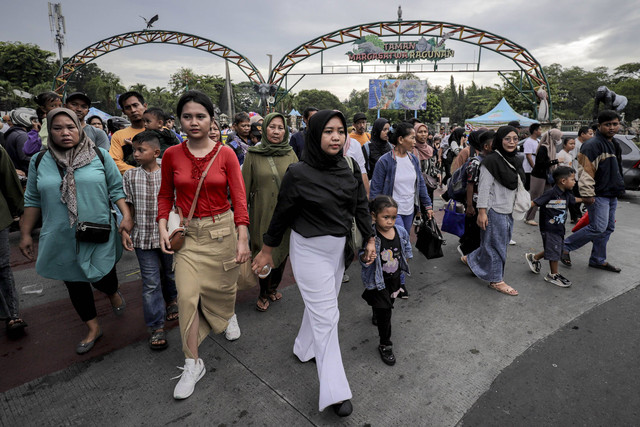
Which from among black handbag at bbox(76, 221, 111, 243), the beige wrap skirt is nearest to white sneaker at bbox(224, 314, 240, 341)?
the beige wrap skirt

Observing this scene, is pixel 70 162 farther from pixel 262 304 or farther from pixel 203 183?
pixel 262 304

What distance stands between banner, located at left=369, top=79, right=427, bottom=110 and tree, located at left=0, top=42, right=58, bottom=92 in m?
42.6

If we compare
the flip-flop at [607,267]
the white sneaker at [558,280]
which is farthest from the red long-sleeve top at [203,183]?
the flip-flop at [607,267]

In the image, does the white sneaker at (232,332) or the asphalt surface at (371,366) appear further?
the white sneaker at (232,332)

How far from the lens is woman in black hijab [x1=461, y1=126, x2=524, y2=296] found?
3.73 m

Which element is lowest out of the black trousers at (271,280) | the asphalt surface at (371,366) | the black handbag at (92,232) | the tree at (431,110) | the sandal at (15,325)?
the asphalt surface at (371,366)

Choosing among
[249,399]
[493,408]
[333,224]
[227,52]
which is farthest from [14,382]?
[227,52]

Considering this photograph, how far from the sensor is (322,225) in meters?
2.14

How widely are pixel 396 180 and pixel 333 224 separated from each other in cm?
186

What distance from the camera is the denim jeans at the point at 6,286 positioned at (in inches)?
120

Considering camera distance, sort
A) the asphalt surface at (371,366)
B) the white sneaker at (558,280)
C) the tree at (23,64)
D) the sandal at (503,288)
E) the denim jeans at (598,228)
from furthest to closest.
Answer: the tree at (23,64) → the denim jeans at (598,228) → the white sneaker at (558,280) → the sandal at (503,288) → the asphalt surface at (371,366)

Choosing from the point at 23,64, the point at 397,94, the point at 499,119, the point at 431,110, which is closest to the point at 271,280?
the point at 499,119

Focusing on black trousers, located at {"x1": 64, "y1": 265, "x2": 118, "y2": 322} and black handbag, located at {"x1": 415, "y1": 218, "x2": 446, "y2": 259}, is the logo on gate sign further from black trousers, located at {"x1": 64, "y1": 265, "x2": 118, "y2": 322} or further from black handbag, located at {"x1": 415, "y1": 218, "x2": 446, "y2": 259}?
black trousers, located at {"x1": 64, "y1": 265, "x2": 118, "y2": 322}

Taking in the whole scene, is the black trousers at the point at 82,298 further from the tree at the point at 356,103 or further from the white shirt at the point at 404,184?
the tree at the point at 356,103
